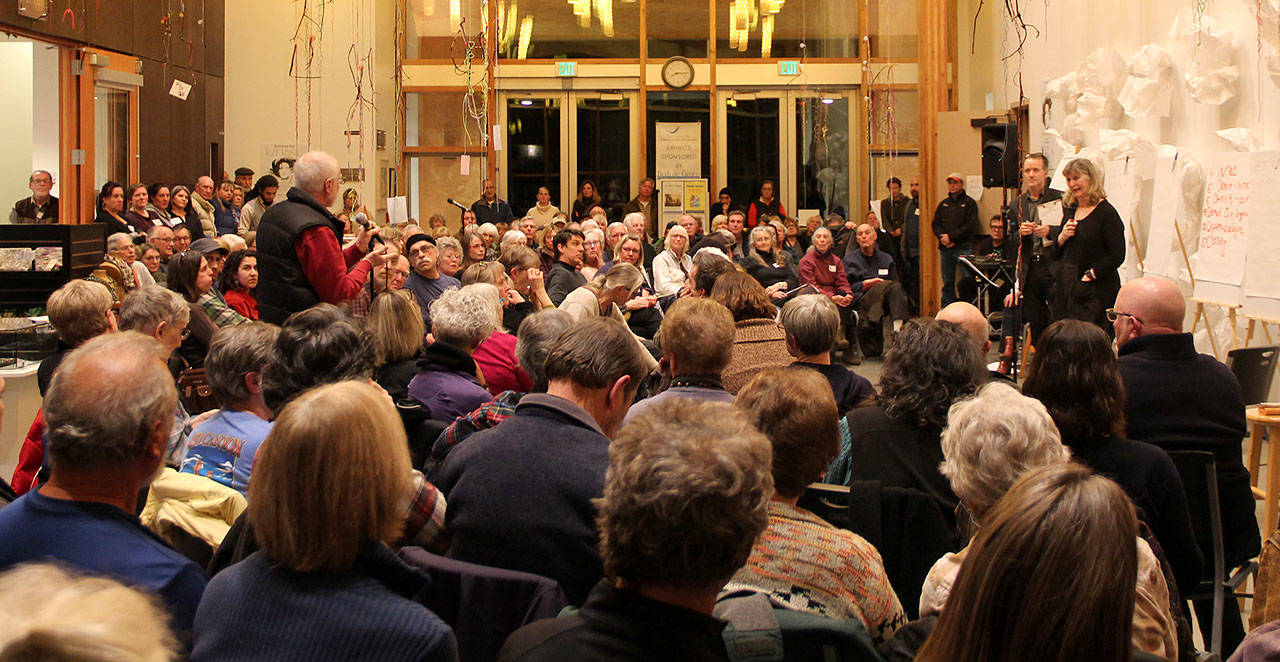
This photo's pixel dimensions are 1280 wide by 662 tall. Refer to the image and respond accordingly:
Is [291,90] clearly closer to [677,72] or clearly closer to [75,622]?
[677,72]

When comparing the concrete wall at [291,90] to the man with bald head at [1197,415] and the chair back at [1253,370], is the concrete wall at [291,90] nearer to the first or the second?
the chair back at [1253,370]

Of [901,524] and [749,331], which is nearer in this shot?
[901,524]

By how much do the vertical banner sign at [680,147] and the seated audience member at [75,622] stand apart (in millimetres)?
14655

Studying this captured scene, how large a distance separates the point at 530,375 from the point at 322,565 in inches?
71.2

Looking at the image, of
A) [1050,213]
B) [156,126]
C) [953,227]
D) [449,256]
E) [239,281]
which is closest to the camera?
[239,281]

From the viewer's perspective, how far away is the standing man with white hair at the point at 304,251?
444 centimetres

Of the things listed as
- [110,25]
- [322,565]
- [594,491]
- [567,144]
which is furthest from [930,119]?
[322,565]

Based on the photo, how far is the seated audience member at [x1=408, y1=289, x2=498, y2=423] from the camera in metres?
3.70

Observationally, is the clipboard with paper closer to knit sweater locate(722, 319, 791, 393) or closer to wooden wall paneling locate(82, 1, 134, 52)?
knit sweater locate(722, 319, 791, 393)

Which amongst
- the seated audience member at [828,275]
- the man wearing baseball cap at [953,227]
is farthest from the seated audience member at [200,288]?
the man wearing baseball cap at [953,227]

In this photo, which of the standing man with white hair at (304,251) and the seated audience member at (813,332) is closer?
the seated audience member at (813,332)

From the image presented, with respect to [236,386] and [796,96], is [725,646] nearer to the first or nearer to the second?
[236,386]

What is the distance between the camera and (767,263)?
9984 mm

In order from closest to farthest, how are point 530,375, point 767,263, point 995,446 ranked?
point 995,446
point 530,375
point 767,263
